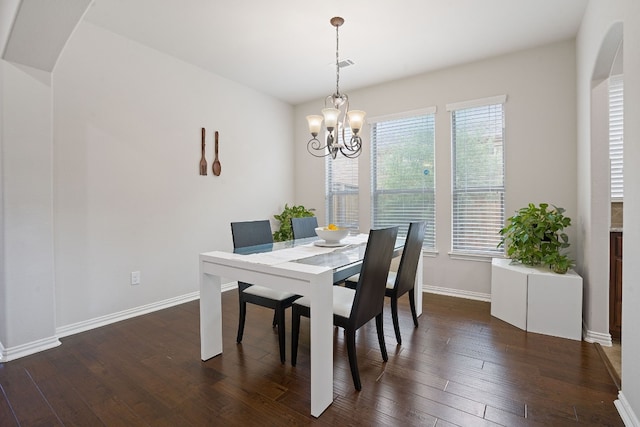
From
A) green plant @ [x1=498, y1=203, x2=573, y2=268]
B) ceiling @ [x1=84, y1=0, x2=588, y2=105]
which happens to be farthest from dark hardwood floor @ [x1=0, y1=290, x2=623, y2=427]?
ceiling @ [x1=84, y1=0, x2=588, y2=105]

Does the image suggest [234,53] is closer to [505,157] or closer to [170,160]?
[170,160]

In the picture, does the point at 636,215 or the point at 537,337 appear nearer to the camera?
the point at 636,215

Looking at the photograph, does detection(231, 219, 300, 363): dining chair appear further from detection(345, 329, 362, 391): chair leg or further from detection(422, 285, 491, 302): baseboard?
detection(422, 285, 491, 302): baseboard

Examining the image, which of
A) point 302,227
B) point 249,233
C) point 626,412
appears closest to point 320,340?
point 249,233

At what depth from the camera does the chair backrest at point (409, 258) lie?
250 cm

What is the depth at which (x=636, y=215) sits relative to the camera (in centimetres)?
149

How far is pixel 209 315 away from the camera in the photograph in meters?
2.25

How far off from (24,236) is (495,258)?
4.17 m

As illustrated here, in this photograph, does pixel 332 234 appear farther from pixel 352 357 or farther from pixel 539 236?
pixel 539 236

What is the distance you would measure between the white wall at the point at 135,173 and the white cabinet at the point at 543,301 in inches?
125

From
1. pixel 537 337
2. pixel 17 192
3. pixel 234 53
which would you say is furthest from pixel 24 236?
pixel 537 337

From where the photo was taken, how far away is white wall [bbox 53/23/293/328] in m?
2.75

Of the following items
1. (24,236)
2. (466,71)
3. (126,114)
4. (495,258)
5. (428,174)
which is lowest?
(495,258)

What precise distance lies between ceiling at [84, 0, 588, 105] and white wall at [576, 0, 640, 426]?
56cm
